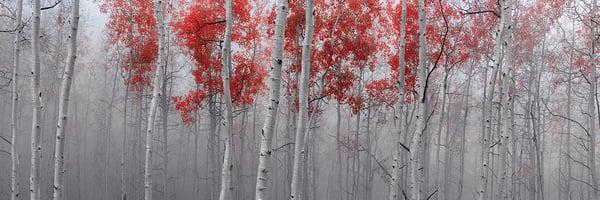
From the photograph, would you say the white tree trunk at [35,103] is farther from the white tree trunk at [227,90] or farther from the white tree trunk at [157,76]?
the white tree trunk at [227,90]

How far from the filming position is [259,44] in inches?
717

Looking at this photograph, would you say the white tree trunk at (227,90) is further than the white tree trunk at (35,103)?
No

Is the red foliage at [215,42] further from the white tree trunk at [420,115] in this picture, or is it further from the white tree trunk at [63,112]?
the white tree trunk at [420,115]

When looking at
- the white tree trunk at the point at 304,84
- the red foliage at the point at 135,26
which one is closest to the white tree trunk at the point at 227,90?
the white tree trunk at the point at 304,84

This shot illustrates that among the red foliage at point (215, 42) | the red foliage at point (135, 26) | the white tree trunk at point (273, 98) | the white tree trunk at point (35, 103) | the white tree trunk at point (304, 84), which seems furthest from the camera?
the red foliage at point (135, 26)

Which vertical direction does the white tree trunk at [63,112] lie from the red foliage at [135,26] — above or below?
below

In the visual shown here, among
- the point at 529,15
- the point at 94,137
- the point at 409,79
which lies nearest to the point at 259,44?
the point at 409,79

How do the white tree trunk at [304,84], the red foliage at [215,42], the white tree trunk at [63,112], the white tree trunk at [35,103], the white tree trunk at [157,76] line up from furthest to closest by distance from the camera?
the red foliage at [215,42], the white tree trunk at [157,76], the white tree trunk at [35,103], the white tree trunk at [304,84], the white tree trunk at [63,112]

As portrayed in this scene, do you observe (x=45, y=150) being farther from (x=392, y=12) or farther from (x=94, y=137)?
(x=392, y=12)

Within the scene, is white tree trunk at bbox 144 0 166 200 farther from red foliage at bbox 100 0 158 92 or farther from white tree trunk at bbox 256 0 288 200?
red foliage at bbox 100 0 158 92

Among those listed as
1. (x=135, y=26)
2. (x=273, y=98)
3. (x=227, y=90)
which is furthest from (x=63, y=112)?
(x=135, y=26)

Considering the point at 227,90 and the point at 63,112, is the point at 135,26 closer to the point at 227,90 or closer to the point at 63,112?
the point at 63,112

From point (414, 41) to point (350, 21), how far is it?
171 cm

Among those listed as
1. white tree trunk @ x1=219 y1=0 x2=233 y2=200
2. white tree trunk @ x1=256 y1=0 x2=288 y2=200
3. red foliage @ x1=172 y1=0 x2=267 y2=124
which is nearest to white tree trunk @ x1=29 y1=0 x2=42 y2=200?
white tree trunk @ x1=219 y1=0 x2=233 y2=200
